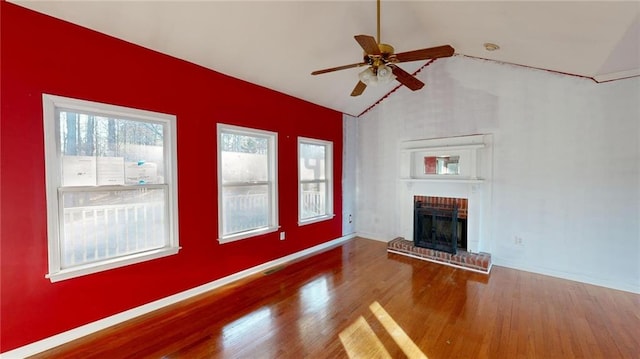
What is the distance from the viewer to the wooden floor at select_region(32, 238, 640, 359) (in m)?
2.20

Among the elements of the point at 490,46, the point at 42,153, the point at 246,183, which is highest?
the point at 490,46

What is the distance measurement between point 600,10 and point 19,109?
450cm

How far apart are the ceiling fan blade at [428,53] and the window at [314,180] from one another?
2.55 m

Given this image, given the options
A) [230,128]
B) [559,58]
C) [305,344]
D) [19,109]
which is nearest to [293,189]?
[230,128]

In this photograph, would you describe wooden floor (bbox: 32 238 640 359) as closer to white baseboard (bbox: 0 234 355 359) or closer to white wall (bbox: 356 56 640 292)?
white baseboard (bbox: 0 234 355 359)

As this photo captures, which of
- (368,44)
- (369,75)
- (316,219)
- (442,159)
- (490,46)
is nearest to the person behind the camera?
(368,44)

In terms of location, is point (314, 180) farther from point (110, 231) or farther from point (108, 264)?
point (108, 264)

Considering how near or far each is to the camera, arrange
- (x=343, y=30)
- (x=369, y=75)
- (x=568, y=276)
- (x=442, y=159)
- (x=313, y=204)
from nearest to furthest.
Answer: (x=369, y=75) < (x=343, y=30) < (x=568, y=276) < (x=442, y=159) < (x=313, y=204)

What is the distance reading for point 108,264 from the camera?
99.1 inches

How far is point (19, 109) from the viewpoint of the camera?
2.09m

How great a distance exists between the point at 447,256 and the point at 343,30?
347 cm

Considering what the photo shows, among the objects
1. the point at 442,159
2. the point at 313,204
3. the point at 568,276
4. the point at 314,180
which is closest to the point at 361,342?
the point at 313,204

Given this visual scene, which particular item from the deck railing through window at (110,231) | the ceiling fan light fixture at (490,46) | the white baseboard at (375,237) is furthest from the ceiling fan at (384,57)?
the white baseboard at (375,237)

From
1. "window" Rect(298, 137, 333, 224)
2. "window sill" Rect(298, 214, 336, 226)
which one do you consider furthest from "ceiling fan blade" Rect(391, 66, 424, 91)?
"window sill" Rect(298, 214, 336, 226)
